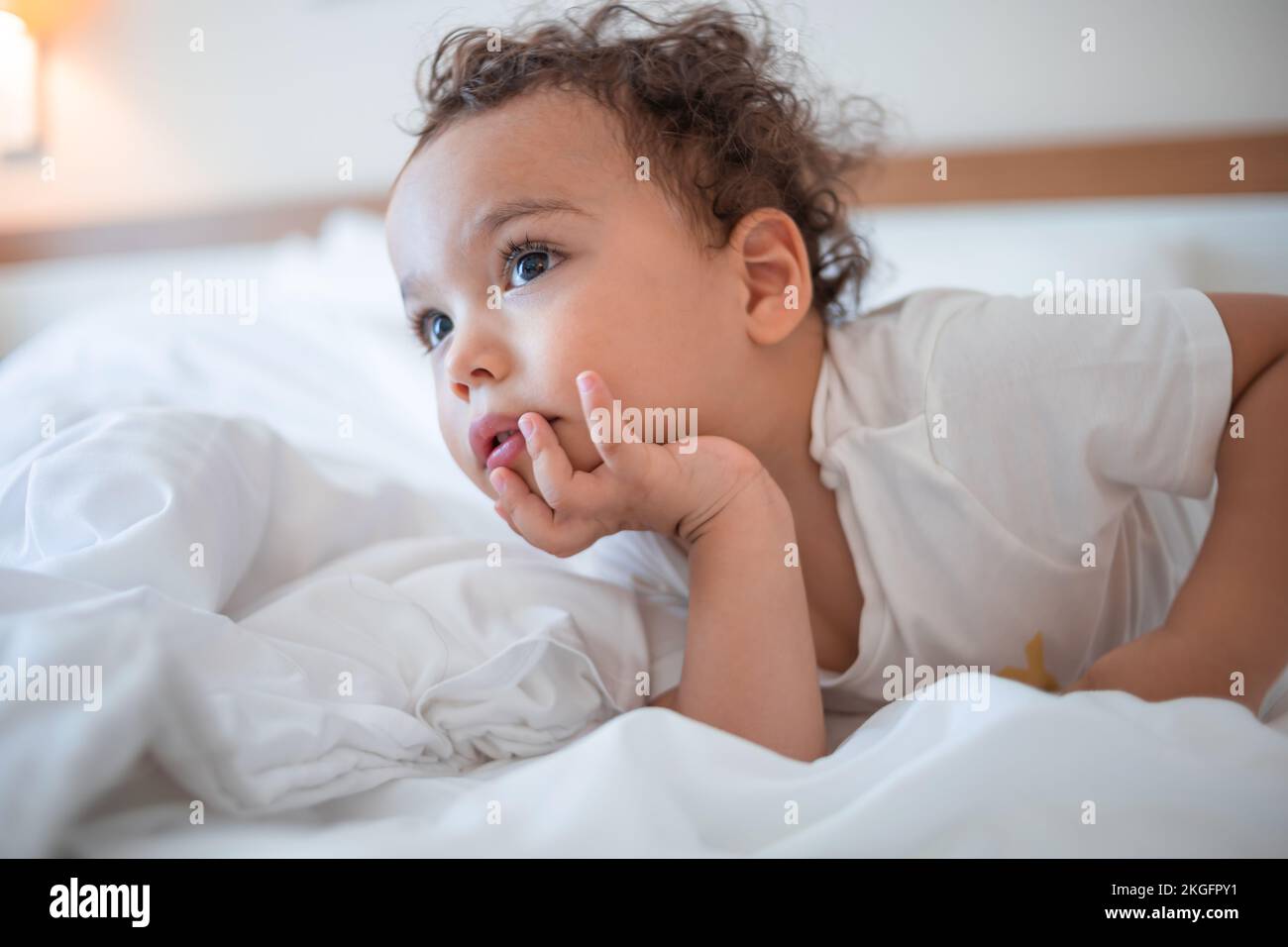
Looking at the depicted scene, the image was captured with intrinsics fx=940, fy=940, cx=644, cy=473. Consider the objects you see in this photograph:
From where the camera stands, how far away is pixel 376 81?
2180mm

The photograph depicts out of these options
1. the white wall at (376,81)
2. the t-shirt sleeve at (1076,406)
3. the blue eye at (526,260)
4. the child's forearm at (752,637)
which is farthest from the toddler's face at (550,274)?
the white wall at (376,81)

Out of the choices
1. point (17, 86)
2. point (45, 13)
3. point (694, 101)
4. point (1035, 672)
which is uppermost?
point (45, 13)

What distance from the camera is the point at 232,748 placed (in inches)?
22.9

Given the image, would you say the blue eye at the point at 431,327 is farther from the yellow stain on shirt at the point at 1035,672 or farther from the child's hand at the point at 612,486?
the yellow stain on shirt at the point at 1035,672

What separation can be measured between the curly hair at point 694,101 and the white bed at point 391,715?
372 mm

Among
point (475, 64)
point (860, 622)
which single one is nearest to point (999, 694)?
point (860, 622)

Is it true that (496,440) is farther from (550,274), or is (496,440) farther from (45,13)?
(45,13)

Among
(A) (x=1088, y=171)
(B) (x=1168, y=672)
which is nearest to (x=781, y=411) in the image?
(B) (x=1168, y=672)

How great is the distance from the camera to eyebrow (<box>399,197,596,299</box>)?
76cm

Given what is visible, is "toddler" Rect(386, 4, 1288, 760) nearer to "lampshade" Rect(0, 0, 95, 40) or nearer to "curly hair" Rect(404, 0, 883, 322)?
"curly hair" Rect(404, 0, 883, 322)

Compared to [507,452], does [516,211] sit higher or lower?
higher

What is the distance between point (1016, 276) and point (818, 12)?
641 mm

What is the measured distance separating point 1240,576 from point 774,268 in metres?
0.47
